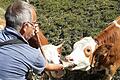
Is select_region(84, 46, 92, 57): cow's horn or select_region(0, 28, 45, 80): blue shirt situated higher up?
select_region(84, 46, 92, 57): cow's horn

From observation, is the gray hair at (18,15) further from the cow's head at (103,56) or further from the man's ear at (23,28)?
the cow's head at (103,56)

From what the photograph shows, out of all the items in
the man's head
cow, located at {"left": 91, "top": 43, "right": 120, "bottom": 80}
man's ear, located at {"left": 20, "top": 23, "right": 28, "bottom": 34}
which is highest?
the man's head

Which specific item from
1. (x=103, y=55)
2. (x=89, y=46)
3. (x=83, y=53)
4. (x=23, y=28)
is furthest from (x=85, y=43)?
(x=23, y=28)

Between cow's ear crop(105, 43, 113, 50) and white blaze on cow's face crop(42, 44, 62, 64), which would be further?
cow's ear crop(105, 43, 113, 50)

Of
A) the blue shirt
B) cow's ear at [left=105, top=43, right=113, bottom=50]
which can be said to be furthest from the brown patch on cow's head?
the blue shirt

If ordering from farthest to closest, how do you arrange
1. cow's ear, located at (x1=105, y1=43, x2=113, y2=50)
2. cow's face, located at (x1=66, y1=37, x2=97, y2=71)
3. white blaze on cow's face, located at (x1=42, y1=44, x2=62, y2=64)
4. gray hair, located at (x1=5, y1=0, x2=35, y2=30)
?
Result: 1. cow's ear, located at (x1=105, y1=43, x2=113, y2=50)
2. cow's face, located at (x1=66, y1=37, x2=97, y2=71)
3. white blaze on cow's face, located at (x1=42, y1=44, x2=62, y2=64)
4. gray hair, located at (x1=5, y1=0, x2=35, y2=30)

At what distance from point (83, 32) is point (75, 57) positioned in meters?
1.77

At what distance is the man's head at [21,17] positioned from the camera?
320 centimetres

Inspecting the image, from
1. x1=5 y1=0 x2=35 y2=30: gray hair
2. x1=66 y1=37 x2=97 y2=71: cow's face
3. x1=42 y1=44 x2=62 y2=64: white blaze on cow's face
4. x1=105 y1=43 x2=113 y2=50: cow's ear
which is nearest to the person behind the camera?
x1=5 y1=0 x2=35 y2=30: gray hair

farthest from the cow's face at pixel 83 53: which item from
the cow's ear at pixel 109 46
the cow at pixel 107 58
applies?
the cow's ear at pixel 109 46

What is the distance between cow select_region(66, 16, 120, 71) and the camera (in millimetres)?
6594

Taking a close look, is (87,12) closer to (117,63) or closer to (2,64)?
(117,63)

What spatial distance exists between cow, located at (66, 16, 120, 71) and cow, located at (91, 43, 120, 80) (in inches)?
4.0

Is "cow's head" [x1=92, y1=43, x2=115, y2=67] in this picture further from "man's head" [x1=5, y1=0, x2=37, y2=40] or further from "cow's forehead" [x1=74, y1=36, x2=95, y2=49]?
"man's head" [x1=5, y1=0, x2=37, y2=40]
